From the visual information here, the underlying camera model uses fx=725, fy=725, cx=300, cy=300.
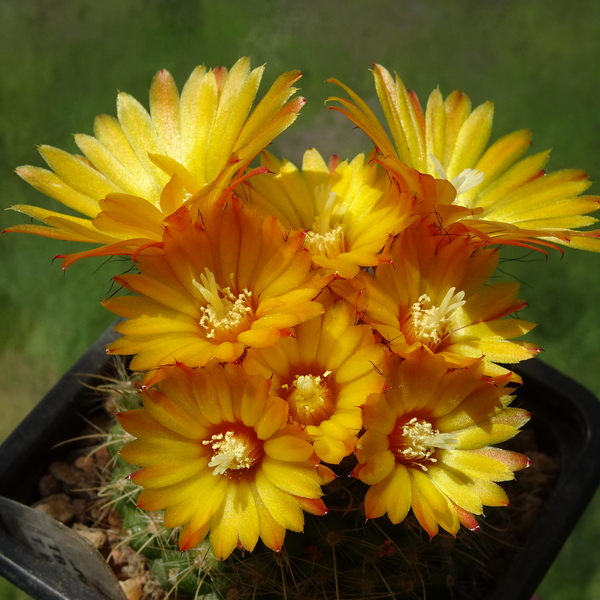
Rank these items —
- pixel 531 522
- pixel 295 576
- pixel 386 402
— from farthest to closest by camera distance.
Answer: pixel 531 522 → pixel 295 576 → pixel 386 402

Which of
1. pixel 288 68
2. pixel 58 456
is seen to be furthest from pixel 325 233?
pixel 288 68

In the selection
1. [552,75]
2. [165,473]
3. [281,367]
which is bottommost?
[165,473]

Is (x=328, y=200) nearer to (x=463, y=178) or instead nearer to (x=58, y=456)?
(x=463, y=178)

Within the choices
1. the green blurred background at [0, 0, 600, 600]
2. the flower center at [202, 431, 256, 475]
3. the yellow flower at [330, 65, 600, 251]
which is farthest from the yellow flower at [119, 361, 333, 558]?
the green blurred background at [0, 0, 600, 600]

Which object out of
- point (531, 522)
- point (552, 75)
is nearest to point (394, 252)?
point (531, 522)

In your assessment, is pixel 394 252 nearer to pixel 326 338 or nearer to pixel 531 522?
pixel 326 338

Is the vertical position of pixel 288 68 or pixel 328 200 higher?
pixel 288 68

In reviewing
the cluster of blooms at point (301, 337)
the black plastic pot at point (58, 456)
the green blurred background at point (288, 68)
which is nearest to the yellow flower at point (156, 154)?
the cluster of blooms at point (301, 337)
